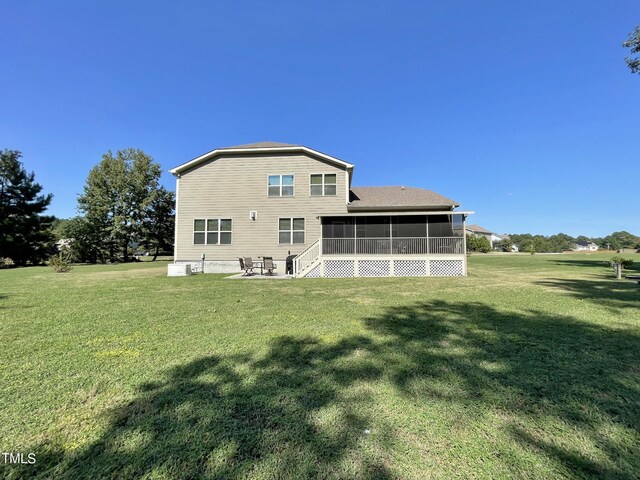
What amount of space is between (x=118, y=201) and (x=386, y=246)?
28791mm

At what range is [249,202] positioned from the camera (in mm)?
16375

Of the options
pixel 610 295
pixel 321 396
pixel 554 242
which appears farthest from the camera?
pixel 554 242

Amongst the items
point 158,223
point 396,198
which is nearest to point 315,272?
point 396,198

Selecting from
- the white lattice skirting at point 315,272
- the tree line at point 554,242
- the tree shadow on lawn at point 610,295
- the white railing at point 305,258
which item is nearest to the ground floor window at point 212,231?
the white railing at point 305,258

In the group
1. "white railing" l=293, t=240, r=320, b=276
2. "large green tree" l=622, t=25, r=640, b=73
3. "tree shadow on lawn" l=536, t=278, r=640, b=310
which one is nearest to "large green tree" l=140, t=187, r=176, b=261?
"white railing" l=293, t=240, r=320, b=276

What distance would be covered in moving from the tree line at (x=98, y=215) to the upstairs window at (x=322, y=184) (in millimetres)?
22279

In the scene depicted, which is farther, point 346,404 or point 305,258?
point 305,258

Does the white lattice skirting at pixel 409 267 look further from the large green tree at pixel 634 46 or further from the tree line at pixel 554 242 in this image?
the tree line at pixel 554 242

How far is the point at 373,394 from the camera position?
8.68ft

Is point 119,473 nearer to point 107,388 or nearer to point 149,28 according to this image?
point 107,388

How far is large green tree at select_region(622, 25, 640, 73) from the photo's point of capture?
15.6 meters

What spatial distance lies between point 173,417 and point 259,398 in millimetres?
683

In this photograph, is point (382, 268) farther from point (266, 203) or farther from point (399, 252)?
point (266, 203)

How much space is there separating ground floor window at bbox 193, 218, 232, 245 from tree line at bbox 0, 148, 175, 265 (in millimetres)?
17637
